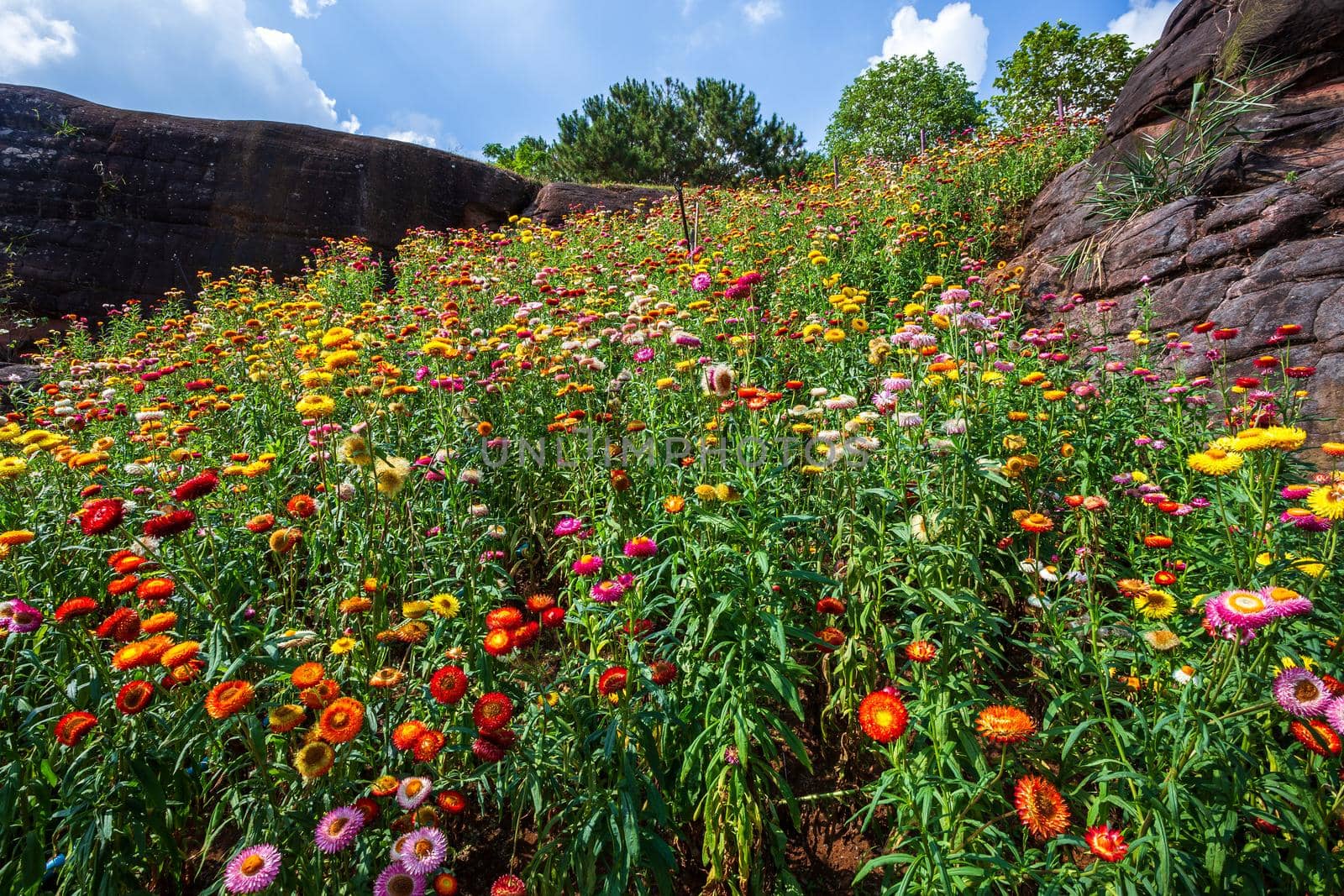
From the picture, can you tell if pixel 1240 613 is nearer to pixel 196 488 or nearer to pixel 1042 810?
pixel 1042 810

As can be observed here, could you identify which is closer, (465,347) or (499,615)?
(499,615)

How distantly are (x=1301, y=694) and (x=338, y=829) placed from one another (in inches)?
82.3

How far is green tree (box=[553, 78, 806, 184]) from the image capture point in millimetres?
20125

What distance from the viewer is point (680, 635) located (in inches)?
84.3

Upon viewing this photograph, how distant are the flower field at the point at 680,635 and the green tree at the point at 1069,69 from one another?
91.7ft

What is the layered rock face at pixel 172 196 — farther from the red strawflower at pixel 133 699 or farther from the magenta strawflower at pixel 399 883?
the magenta strawflower at pixel 399 883

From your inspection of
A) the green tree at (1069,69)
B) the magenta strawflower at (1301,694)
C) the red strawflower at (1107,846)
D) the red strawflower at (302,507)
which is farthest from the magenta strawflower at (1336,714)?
the green tree at (1069,69)

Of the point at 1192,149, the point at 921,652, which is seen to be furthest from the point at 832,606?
the point at 1192,149

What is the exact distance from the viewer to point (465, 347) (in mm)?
3688

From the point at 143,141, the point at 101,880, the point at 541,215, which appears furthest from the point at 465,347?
the point at 143,141

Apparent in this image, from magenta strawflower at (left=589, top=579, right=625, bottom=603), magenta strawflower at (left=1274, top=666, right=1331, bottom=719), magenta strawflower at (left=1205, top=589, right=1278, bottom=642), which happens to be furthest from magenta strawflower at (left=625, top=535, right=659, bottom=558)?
magenta strawflower at (left=1274, top=666, right=1331, bottom=719)

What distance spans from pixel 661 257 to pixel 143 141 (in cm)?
1071

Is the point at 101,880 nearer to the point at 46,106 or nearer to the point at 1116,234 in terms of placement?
the point at 1116,234

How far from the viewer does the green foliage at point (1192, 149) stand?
520cm
